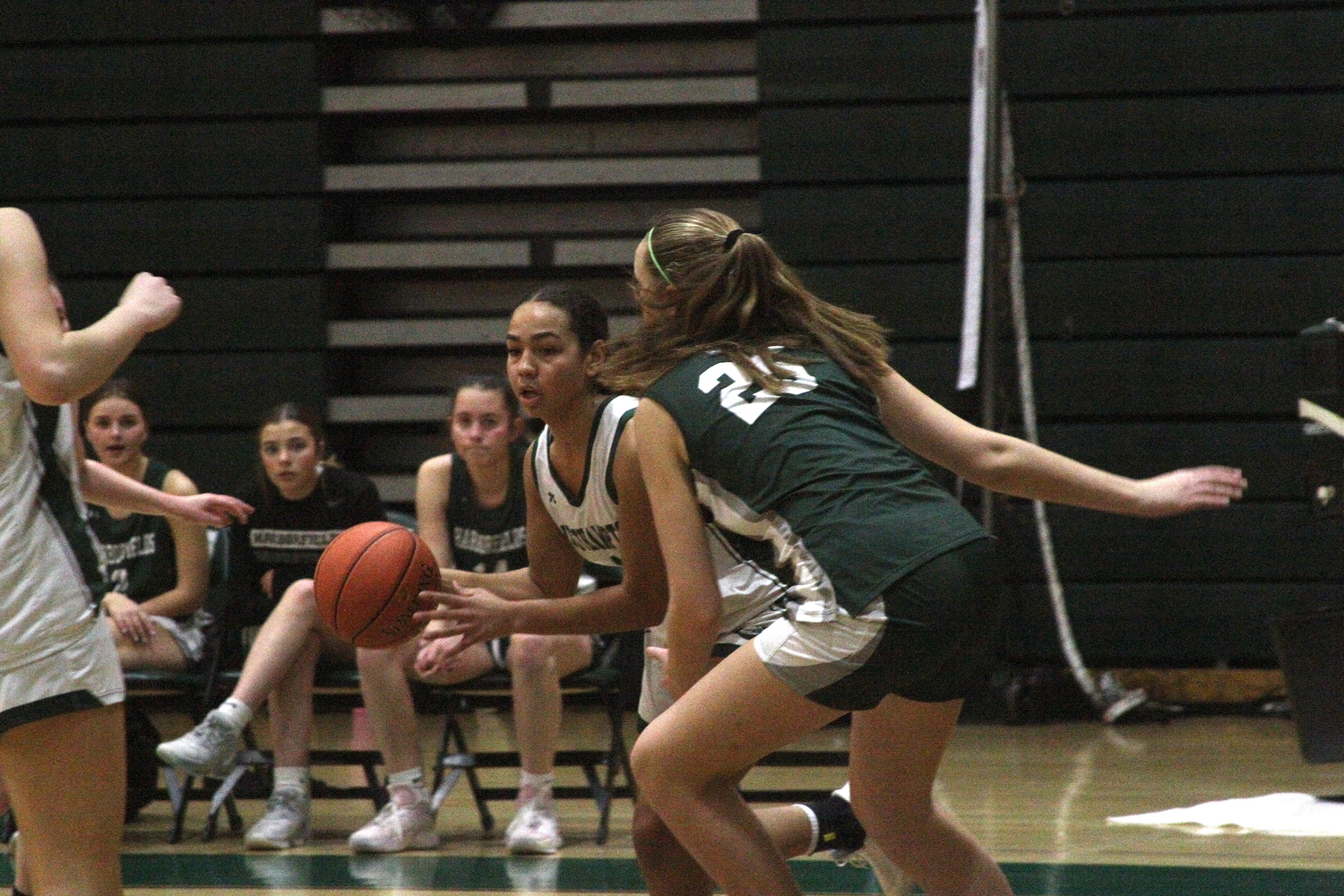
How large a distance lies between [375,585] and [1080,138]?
16.3 feet

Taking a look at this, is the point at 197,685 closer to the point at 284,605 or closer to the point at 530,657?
the point at 284,605

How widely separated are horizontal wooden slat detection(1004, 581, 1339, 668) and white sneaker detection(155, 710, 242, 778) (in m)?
3.63

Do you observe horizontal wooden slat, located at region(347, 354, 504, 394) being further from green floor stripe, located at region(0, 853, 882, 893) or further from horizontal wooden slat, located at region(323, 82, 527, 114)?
green floor stripe, located at region(0, 853, 882, 893)

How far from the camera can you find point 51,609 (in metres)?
2.16

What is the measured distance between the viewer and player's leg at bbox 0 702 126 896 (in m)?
2.12

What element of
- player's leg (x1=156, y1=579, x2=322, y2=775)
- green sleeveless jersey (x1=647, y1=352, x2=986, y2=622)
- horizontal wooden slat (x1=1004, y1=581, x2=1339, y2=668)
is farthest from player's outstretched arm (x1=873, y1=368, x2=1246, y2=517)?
horizontal wooden slat (x1=1004, y1=581, x2=1339, y2=668)

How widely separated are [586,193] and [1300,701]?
4.26m

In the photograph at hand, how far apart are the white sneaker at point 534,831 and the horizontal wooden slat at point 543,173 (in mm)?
3767

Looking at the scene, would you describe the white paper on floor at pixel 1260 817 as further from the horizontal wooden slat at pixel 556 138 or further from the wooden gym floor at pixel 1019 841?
the horizontal wooden slat at pixel 556 138

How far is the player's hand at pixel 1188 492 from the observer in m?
2.45

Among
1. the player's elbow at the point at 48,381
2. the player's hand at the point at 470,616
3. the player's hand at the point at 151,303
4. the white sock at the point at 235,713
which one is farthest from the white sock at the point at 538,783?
the player's elbow at the point at 48,381

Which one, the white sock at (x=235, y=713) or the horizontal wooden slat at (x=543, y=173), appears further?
the horizontal wooden slat at (x=543, y=173)

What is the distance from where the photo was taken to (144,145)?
757 cm

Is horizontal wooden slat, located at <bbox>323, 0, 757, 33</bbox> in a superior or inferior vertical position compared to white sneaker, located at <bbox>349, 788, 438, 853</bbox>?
superior
